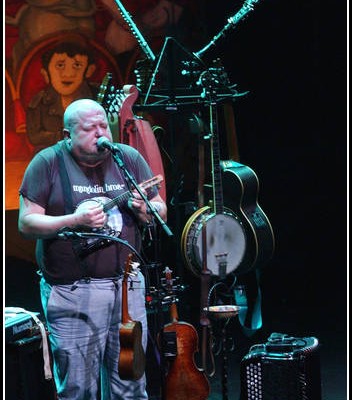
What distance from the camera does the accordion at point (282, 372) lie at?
4.49 metres

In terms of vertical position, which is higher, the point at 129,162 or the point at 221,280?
the point at 129,162

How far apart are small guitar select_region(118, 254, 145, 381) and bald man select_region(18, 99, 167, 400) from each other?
73 millimetres

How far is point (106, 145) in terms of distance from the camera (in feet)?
13.3

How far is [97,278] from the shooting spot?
4.21m

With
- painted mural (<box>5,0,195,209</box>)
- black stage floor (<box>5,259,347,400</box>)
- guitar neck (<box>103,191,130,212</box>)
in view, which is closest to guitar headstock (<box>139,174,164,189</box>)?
guitar neck (<box>103,191,130,212</box>)

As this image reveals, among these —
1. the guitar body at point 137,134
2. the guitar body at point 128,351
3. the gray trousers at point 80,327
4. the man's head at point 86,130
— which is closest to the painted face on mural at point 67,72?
the guitar body at point 137,134

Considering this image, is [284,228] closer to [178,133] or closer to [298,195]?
[298,195]

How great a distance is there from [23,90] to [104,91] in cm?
216

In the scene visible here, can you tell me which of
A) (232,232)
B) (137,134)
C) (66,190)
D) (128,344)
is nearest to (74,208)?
(66,190)

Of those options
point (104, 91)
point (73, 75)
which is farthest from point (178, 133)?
point (104, 91)

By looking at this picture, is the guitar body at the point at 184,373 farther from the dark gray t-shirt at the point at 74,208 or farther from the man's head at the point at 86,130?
the man's head at the point at 86,130

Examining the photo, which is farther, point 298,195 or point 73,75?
point 298,195

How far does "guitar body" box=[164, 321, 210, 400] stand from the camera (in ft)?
16.6

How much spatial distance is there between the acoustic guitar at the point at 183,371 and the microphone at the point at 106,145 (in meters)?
1.29
